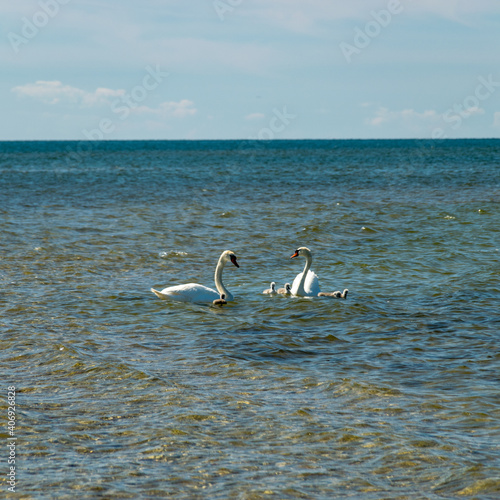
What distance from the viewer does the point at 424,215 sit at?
1138 inches

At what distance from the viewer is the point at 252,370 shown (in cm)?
927

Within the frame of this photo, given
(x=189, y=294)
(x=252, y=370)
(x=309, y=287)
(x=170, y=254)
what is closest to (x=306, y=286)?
(x=309, y=287)

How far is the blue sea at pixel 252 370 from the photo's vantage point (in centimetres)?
625

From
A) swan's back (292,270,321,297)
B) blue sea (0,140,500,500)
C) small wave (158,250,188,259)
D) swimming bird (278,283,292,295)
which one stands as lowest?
blue sea (0,140,500,500)

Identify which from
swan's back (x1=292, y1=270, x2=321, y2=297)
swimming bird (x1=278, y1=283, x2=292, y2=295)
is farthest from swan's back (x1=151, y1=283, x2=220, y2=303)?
swan's back (x1=292, y1=270, x2=321, y2=297)

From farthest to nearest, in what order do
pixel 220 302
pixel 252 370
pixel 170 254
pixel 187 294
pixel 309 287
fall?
pixel 170 254
pixel 309 287
pixel 187 294
pixel 220 302
pixel 252 370

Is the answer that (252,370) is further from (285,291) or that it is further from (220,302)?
(285,291)

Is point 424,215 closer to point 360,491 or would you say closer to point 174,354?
point 174,354

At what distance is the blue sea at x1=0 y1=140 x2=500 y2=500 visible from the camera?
625 cm

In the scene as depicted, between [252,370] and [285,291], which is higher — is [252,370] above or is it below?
below

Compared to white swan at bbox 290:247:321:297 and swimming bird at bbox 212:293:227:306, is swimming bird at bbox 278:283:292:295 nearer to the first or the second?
white swan at bbox 290:247:321:297

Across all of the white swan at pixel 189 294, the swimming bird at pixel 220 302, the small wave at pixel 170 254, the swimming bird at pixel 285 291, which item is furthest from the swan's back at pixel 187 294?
the small wave at pixel 170 254

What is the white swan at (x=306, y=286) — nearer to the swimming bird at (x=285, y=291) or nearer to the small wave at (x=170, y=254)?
the swimming bird at (x=285, y=291)

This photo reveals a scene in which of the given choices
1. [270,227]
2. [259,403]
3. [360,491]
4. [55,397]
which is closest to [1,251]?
[270,227]
